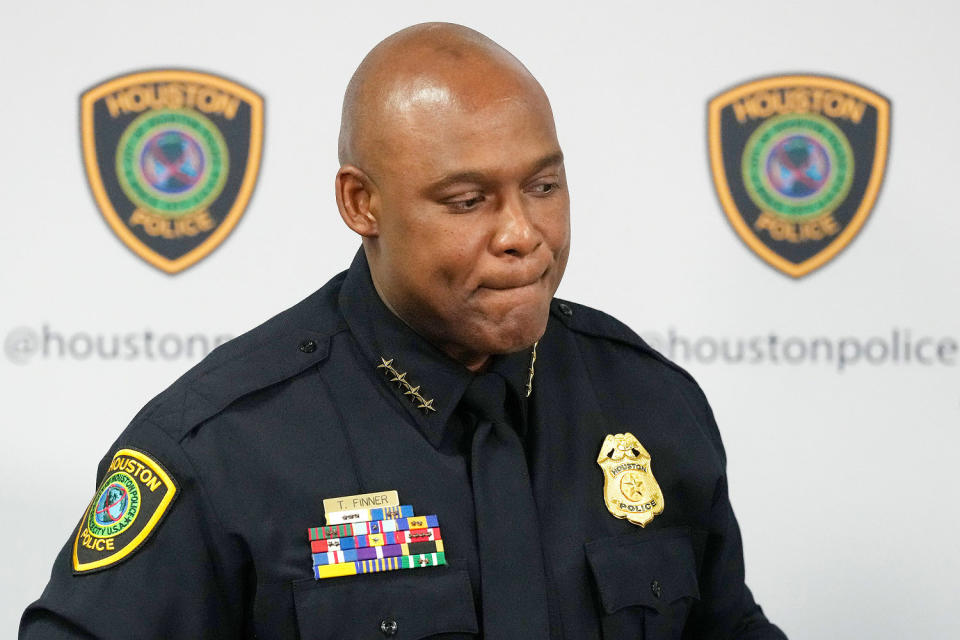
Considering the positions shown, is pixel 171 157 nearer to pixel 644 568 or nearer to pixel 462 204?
pixel 462 204

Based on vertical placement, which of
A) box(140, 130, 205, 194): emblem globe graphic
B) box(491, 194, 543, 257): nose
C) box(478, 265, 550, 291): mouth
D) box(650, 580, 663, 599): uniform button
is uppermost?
box(140, 130, 205, 194): emblem globe graphic

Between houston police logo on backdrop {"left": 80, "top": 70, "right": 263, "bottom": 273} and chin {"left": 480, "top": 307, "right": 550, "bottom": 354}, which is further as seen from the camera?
houston police logo on backdrop {"left": 80, "top": 70, "right": 263, "bottom": 273}

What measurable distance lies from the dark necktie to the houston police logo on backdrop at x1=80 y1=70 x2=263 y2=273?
0.74 metres

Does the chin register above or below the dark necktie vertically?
above

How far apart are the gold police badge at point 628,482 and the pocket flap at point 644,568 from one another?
0.02 m

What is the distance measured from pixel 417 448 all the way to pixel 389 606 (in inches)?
5.7

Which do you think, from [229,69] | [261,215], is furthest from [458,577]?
[229,69]

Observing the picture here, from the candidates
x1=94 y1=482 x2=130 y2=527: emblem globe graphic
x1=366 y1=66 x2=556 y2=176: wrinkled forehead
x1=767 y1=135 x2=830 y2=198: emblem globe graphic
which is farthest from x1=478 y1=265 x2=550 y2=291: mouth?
x1=767 y1=135 x2=830 y2=198: emblem globe graphic

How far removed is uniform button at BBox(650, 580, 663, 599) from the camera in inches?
46.3

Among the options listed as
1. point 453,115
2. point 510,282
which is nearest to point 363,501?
point 510,282

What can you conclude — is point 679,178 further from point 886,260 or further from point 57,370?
point 57,370

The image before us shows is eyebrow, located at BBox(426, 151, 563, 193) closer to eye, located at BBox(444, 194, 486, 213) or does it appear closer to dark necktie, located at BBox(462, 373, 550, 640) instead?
eye, located at BBox(444, 194, 486, 213)

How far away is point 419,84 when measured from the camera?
1049 millimetres

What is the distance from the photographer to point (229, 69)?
1760 millimetres
